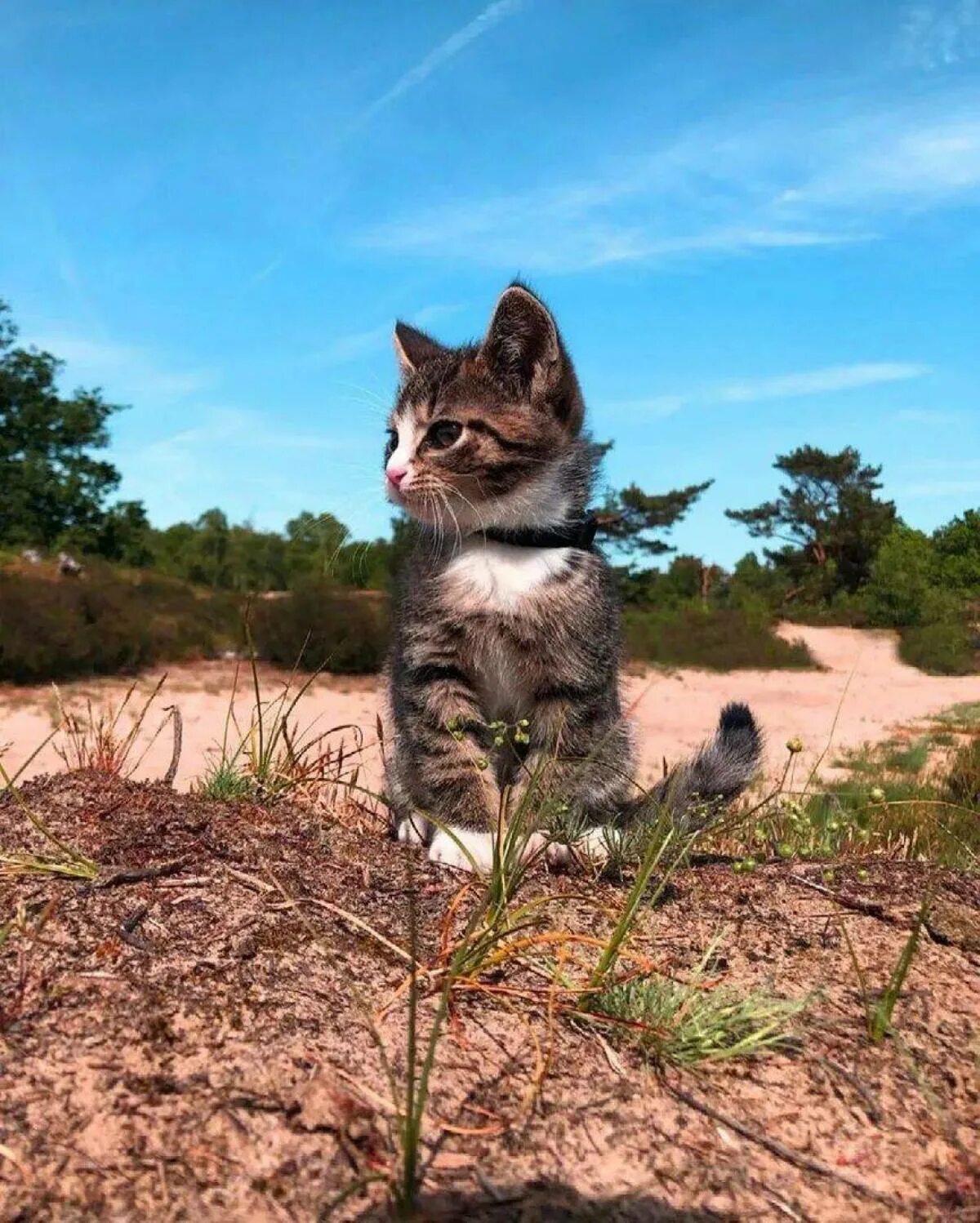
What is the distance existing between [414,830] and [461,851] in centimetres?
59

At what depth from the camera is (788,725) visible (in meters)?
9.80

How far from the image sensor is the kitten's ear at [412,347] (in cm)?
393

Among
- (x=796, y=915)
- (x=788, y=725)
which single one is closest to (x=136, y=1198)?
(x=796, y=915)

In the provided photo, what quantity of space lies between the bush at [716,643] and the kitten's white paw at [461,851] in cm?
1264

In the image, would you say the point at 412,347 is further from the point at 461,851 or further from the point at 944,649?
the point at 944,649

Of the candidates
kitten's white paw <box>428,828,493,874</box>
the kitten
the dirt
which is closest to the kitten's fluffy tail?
the kitten

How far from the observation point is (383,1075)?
1.69 m

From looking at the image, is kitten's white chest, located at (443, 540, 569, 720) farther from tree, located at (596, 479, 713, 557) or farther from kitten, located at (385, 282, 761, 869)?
tree, located at (596, 479, 713, 557)

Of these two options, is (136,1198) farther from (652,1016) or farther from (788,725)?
(788,725)

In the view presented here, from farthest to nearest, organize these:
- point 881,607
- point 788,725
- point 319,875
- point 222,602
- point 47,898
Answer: point 222,602 < point 881,607 < point 788,725 < point 319,875 < point 47,898

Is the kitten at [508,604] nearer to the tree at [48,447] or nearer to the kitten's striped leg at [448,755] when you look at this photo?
the kitten's striped leg at [448,755]

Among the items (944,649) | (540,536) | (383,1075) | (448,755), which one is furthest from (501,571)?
(944,649)

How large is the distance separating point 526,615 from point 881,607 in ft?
41.3

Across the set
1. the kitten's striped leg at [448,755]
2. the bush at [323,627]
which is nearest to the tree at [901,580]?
the bush at [323,627]
